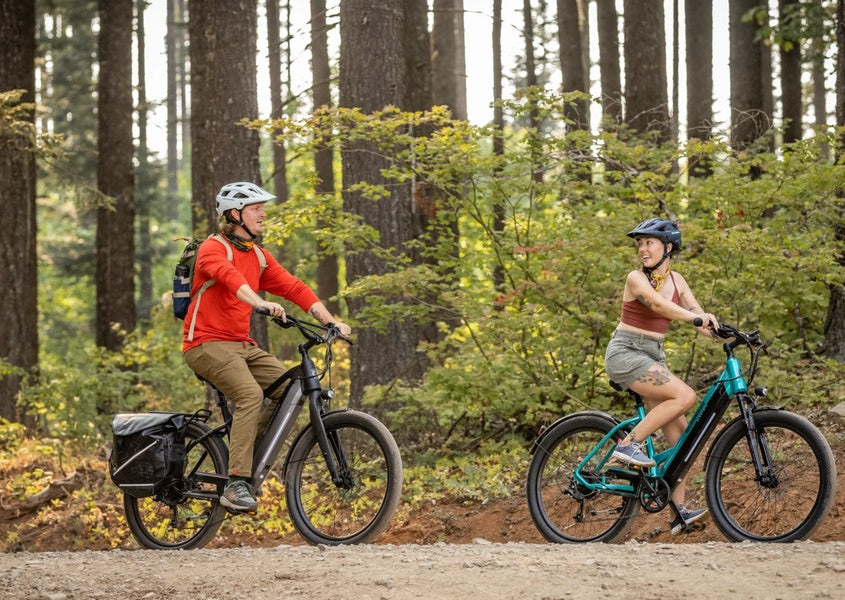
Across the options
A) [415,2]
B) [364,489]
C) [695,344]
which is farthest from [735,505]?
[415,2]

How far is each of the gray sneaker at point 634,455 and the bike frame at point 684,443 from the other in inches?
3.6

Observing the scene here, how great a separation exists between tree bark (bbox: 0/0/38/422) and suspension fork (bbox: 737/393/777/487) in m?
11.3

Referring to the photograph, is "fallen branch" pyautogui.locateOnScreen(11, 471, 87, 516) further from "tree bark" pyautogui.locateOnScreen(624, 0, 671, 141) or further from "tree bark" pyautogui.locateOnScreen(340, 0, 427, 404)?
"tree bark" pyautogui.locateOnScreen(624, 0, 671, 141)

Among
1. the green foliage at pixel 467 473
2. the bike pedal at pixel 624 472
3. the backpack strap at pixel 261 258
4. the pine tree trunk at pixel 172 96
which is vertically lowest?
the green foliage at pixel 467 473

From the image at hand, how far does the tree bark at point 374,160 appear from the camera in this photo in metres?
11.7

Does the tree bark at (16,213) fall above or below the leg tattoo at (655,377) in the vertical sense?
above

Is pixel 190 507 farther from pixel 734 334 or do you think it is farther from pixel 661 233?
pixel 734 334

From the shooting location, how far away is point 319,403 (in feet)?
22.7

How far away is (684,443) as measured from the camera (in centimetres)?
664

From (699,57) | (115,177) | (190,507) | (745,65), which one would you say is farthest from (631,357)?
(699,57)

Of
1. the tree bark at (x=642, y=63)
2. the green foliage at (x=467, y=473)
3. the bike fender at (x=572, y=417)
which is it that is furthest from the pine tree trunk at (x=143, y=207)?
the bike fender at (x=572, y=417)

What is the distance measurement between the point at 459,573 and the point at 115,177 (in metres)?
14.7

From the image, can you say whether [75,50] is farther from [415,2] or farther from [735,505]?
[735,505]

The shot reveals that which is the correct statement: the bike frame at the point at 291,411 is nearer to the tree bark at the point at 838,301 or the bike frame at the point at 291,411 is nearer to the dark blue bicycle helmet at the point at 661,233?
the dark blue bicycle helmet at the point at 661,233
